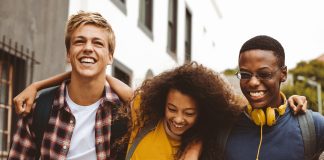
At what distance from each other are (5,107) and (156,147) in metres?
4.18

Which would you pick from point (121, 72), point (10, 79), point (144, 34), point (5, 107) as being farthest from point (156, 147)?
point (144, 34)

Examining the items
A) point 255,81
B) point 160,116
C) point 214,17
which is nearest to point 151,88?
point 160,116

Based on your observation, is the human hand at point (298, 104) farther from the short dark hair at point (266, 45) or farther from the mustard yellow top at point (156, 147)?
the mustard yellow top at point (156, 147)

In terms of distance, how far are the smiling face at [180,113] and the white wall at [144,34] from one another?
2217 mm

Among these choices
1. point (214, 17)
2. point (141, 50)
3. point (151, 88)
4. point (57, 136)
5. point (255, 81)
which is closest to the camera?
point (255, 81)

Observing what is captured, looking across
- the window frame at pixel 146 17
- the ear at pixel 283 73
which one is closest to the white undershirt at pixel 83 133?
the ear at pixel 283 73

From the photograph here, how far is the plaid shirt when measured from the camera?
12.7 ft

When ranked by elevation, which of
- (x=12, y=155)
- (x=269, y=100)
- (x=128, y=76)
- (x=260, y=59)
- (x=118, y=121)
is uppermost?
(x=260, y=59)

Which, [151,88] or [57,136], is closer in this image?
[57,136]

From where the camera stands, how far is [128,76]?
11227 millimetres

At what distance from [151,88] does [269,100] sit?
41.3 inches

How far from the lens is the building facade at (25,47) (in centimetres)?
719

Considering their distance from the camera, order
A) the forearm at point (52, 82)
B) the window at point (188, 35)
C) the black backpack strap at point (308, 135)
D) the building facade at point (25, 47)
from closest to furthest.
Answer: the black backpack strap at point (308, 135) < the forearm at point (52, 82) < the building facade at point (25, 47) < the window at point (188, 35)

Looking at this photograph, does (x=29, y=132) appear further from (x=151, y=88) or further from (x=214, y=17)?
(x=214, y=17)
